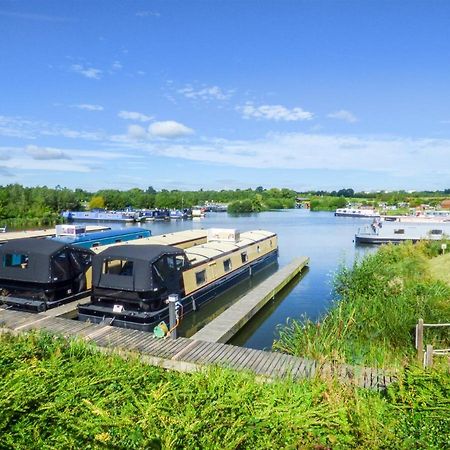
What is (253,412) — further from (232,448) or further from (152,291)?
(152,291)

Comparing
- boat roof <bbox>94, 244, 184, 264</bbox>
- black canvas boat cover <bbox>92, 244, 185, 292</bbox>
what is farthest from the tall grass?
boat roof <bbox>94, 244, 184, 264</bbox>

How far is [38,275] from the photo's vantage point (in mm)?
13617

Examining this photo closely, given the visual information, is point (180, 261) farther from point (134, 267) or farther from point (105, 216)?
point (105, 216)

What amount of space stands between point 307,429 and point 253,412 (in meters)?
0.68

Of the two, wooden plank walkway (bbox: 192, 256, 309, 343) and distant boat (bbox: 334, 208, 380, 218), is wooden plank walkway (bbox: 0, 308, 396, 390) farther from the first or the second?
distant boat (bbox: 334, 208, 380, 218)

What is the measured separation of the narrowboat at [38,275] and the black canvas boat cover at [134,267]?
70.9 inches

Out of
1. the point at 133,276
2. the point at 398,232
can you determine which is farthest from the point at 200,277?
the point at 398,232

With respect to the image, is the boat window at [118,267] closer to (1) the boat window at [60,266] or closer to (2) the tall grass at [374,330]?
(1) the boat window at [60,266]

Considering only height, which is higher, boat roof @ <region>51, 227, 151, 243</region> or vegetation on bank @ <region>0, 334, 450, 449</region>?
boat roof @ <region>51, 227, 151, 243</region>

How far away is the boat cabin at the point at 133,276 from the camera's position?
12477 mm

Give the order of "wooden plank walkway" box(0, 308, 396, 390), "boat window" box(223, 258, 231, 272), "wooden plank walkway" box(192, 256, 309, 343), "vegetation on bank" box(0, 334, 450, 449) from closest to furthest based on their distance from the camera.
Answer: "vegetation on bank" box(0, 334, 450, 449), "wooden plank walkway" box(0, 308, 396, 390), "wooden plank walkway" box(192, 256, 309, 343), "boat window" box(223, 258, 231, 272)

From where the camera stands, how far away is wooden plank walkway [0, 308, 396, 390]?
25.2ft

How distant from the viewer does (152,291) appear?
492 inches

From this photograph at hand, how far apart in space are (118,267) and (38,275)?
283 centimetres
